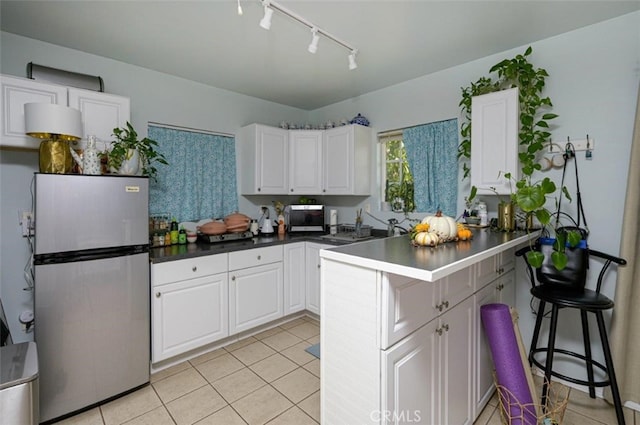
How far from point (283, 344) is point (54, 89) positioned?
271 centimetres

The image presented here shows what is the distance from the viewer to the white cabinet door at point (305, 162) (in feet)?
12.0

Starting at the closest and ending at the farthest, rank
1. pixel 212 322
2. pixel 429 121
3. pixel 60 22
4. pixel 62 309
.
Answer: pixel 62 309 → pixel 60 22 → pixel 212 322 → pixel 429 121

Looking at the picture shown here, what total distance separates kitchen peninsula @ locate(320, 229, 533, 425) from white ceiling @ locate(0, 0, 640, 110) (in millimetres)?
1511

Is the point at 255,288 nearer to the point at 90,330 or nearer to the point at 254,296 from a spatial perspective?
the point at 254,296

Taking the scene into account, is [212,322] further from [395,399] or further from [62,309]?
[395,399]

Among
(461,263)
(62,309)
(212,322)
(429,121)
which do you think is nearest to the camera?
(461,263)

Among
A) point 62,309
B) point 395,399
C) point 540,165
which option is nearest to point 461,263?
point 395,399

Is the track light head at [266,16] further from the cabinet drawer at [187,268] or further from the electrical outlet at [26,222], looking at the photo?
the electrical outlet at [26,222]

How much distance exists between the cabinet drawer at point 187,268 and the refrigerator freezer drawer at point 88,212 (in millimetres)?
267

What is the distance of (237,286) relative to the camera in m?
2.77

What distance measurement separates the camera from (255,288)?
2906mm

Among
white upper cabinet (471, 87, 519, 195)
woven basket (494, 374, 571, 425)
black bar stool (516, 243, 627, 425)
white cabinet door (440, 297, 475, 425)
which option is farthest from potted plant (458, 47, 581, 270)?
woven basket (494, 374, 571, 425)

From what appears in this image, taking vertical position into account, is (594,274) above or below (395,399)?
above

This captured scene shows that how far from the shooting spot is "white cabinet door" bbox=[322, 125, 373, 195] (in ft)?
11.1
